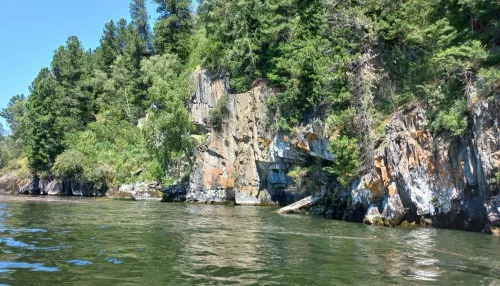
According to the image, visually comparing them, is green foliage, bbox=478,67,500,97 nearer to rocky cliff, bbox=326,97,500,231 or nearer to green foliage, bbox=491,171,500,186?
rocky cliff, bbox=326,97,500,231

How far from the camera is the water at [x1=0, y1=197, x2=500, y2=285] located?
9.12m

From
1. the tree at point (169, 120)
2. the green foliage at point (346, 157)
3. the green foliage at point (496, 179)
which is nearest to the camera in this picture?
the green foliage at point (496, 179)

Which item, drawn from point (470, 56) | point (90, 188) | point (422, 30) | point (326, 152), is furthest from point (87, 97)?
point (470, 56)

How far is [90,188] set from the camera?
5444 cm

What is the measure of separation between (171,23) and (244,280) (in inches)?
2110

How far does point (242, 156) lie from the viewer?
124 ft

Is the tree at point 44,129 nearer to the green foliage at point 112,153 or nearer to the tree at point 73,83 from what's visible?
the tree at point 73,83

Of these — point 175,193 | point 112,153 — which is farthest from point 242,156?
point 112,153

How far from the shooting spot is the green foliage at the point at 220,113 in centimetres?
3925

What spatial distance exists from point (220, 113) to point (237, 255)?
28136 millimetres

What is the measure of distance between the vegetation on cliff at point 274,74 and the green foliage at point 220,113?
19 cm

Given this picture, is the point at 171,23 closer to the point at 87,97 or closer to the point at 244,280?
the point at 87,97

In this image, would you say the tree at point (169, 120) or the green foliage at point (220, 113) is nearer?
the green foliage at point (220, 113)

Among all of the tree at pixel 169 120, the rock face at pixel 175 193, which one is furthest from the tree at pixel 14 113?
the rock face at pixel 175 193
